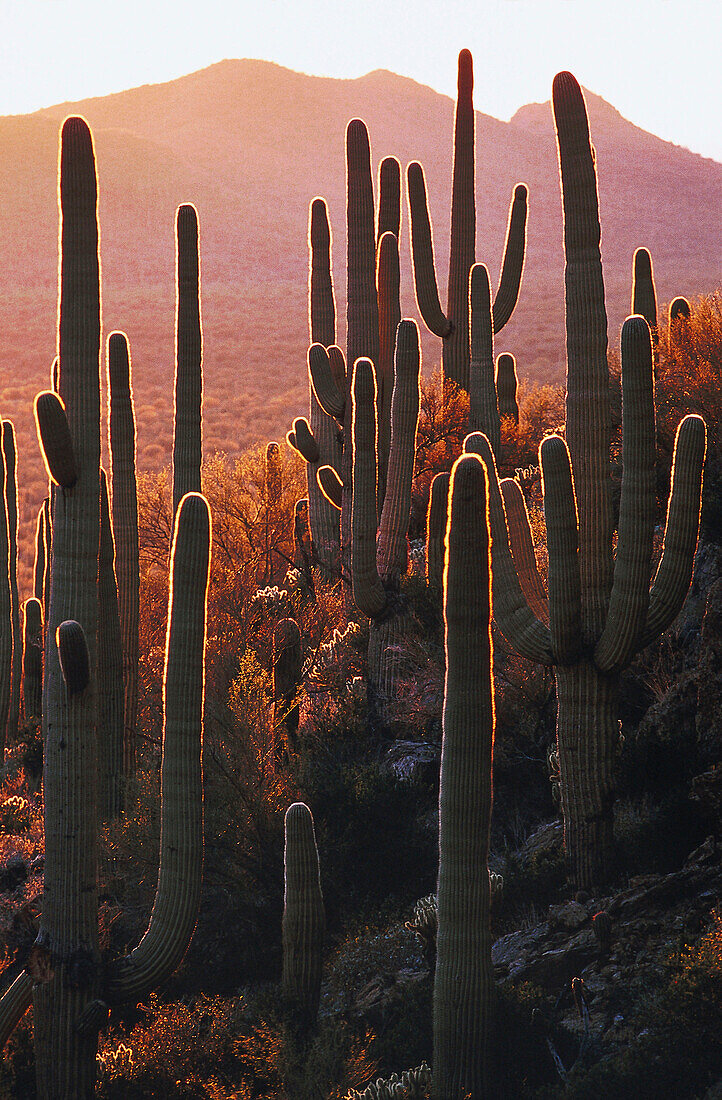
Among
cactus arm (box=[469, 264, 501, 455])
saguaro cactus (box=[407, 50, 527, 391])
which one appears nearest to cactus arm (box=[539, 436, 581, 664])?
cactus arm (box=[469, 264, 501, 455])

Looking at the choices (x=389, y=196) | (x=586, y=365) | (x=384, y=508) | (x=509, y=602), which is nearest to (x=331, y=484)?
(x=384, y=508)

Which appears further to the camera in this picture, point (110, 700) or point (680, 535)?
point (110, 700)

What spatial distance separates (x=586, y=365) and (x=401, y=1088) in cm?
529

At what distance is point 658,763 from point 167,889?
4277 millimetres

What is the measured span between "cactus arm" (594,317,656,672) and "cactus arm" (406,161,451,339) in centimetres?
813

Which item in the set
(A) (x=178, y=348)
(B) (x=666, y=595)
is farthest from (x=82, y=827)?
(A) (x=178, y=348)

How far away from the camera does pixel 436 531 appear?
12078 millimetres

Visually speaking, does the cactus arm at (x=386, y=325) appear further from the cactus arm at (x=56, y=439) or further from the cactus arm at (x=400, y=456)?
the cactus arm at (x=56, y=439)

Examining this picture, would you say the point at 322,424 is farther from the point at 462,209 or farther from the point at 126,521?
the point at 126,521

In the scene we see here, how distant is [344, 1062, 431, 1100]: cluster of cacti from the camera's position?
613 centimetres

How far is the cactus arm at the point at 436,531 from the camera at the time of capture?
38.9 feet

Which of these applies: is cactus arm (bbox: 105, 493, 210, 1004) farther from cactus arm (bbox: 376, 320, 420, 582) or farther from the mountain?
the mountain

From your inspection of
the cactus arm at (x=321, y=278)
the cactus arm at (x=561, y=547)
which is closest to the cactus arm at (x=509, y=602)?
the cactus arm at (x=561, y=547)

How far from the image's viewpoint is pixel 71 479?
6586 mm
